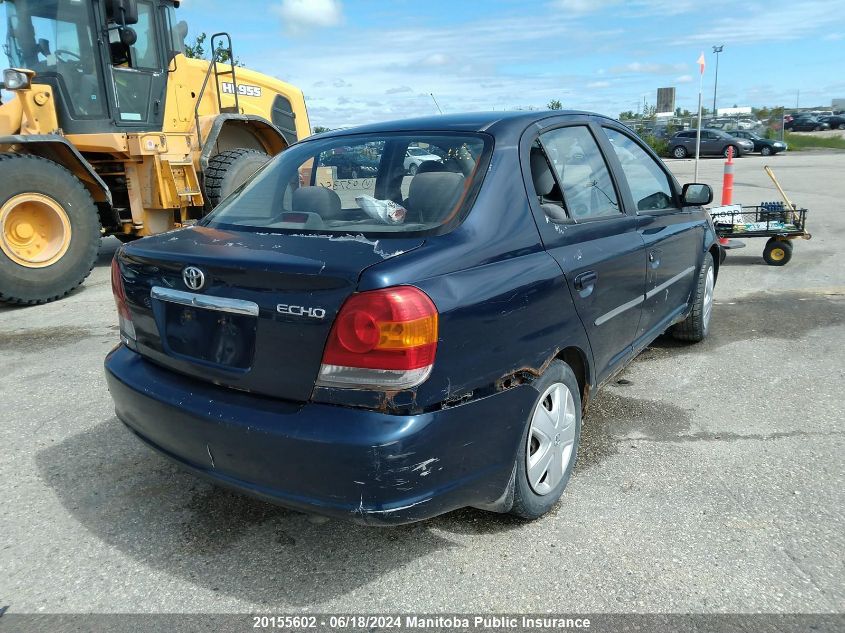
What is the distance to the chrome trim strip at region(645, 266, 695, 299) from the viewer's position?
380 cm

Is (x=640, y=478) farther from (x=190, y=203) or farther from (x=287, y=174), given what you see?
(x=190, y=203)

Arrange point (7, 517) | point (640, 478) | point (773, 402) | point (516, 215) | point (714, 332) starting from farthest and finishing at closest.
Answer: point (714, 332)
point (773, 402)
point (640, 478)
point (7, 517)
point (516, 215)

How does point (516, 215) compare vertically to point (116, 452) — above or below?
above

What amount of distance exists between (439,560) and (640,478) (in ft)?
3.68

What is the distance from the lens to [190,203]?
778cm

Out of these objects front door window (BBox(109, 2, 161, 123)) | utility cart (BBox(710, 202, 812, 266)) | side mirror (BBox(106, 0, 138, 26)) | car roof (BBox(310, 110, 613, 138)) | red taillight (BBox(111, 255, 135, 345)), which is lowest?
utility cart (BBox(710, 202, 812, 266))

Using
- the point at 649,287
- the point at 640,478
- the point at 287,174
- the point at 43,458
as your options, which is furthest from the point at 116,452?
the point at 649,287

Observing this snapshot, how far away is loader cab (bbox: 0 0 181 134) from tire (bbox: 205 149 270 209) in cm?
100

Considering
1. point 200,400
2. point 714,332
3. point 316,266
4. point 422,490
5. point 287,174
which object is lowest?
point 714,332

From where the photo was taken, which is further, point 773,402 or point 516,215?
point 773,402

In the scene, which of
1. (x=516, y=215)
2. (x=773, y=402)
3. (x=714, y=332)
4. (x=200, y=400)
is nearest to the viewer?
(x=200, y=400)

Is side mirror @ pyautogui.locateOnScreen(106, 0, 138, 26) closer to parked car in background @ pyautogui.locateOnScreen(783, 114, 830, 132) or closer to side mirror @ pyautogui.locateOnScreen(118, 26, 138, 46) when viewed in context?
side mirror @ pyautogui.locateOnScreen(118, 26, 138, 46)

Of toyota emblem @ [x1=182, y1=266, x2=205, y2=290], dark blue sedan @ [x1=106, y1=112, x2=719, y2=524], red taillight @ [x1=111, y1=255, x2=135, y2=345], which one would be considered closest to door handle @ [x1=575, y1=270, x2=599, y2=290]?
dark blue sedan @ [x1=106, y1=112, x2=719, y2=524]

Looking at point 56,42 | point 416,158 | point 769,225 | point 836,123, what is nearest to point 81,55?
point 56,42
